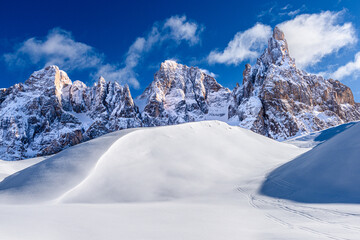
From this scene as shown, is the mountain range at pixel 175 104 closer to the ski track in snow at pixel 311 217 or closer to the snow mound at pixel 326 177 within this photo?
the snow mound at pixel 326 177

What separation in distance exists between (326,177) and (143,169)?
764cm

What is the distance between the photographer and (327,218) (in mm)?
5004

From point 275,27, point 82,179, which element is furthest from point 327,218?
point 275,27

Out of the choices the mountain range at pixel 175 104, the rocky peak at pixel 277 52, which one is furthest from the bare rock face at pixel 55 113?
the rocky peak at pixel 277 52

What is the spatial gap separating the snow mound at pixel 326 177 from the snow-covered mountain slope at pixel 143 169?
6.71 ft

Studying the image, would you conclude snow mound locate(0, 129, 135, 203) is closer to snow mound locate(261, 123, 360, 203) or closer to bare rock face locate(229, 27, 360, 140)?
snow mound locate(261, 123, 360, 203)

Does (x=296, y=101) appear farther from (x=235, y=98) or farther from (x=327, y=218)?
(x=327, y=218)

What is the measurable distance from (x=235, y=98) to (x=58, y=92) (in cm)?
8259

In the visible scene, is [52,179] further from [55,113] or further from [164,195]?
[55,113]

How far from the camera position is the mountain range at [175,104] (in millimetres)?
73500

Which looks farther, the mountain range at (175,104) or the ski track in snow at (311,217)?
the mountain range at (175,104)

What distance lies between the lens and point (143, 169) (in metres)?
10.9

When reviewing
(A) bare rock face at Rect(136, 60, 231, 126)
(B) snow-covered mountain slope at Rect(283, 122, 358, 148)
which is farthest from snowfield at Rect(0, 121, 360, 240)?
(A) bare rock face at Rect(136, 60, 231, 126)

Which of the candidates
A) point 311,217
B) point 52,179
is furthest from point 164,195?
point 311,217
